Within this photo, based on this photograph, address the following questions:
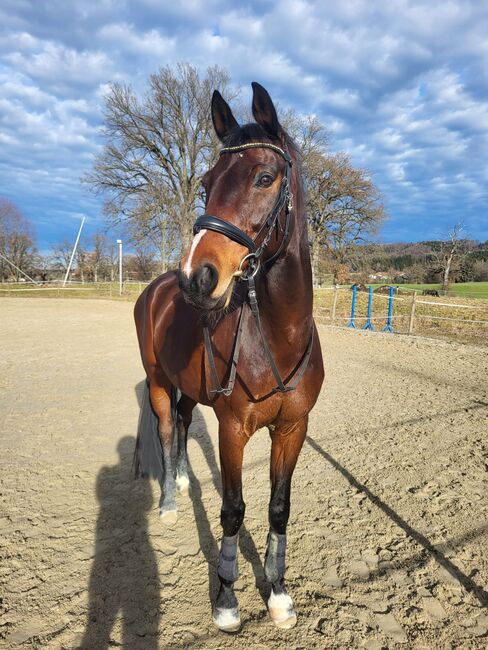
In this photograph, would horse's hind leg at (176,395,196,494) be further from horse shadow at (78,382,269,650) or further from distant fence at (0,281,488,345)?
distant fence at (0,281,488,345)

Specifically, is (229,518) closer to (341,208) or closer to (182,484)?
(182,484)

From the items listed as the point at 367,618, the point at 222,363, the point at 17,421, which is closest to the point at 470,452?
the point at 367,618

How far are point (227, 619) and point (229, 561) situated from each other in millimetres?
283

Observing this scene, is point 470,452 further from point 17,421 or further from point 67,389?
point 67,389

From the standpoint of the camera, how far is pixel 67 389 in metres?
6.05

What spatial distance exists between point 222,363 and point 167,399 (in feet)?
5.11

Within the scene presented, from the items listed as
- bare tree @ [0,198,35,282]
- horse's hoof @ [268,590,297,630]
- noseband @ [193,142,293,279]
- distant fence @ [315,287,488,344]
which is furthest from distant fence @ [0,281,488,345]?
bare tree @ [0,198,35,282]

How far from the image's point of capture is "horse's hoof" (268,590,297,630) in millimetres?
1979

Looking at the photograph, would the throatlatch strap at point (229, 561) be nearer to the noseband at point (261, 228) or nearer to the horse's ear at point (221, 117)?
the noseband at point (261, 228)

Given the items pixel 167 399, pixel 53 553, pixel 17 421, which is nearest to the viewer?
pixel 53 553

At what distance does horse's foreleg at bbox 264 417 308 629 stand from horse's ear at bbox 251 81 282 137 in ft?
4.93

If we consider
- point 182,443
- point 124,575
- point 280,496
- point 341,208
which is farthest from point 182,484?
point 341,208

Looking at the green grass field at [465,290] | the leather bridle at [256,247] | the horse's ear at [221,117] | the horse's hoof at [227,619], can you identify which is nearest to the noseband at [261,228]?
the leather bridle at [256,247]

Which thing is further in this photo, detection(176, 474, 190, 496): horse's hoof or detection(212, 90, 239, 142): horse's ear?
detection(176, 474, 190, 496): horse's hoof
